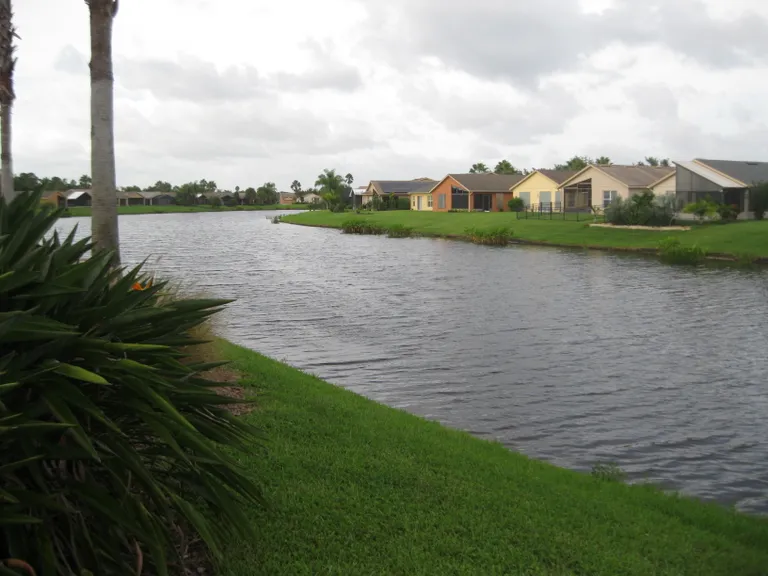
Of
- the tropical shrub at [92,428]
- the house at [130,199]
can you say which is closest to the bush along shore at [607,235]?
the tropical shrub at [92,428]

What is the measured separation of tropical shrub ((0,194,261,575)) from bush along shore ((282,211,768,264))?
132 ft

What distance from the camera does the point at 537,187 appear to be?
79.8 meters

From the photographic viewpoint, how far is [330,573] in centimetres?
499

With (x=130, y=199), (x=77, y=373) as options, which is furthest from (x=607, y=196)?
(x=130, y=199)

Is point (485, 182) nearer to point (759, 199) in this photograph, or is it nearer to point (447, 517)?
point (759, 199)

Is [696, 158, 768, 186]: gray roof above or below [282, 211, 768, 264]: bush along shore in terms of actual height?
above

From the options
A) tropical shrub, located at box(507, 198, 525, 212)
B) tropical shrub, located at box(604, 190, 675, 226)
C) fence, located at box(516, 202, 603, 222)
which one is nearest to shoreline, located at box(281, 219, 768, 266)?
tropical shrub, located at box(604, 190, 675, 226)

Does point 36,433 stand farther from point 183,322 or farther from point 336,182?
point 336,182

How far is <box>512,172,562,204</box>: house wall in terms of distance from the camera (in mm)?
77300

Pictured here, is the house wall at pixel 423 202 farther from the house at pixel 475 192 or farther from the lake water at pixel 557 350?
the lake water at pixel 557 350

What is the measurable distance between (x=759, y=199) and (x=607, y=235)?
12272mm

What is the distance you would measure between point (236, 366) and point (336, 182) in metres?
119

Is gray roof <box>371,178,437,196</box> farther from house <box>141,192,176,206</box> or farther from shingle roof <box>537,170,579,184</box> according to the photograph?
house <box>141,192,176,206</box>

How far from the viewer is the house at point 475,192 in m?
90.4
